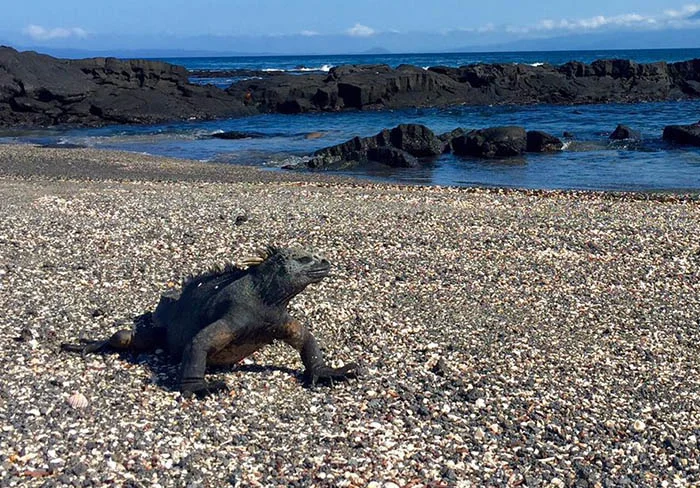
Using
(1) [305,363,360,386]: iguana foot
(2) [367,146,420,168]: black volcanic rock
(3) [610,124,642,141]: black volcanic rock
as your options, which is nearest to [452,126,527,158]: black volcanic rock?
(2) [367,146,420,168]: black volcanic rock

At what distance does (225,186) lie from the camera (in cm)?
2105

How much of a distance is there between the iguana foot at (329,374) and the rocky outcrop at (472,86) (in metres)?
52.1

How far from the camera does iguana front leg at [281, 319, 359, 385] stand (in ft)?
24.5

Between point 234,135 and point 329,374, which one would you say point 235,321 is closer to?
point 329,374

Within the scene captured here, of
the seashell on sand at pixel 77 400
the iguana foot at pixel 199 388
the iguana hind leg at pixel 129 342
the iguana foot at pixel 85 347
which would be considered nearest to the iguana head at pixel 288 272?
the iguana foot at pixel 199 388

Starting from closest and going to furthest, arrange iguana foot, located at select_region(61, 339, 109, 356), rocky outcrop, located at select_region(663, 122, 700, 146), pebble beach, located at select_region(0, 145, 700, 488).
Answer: pebble beach, located at select_region(0, 145, 700, 488) < iguana foot, located at select_region(61, 339, 109, 356) < rocky outcrop, located at select_region(663, 122, 700, 146)

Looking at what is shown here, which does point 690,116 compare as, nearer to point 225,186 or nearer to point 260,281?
point 225,186

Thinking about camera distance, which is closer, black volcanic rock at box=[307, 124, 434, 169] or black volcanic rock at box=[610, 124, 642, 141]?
black volcanic rock at box=[307, 124, 434, 169]

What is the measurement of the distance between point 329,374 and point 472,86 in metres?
61.8

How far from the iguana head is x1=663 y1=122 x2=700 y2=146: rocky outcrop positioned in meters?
31.2

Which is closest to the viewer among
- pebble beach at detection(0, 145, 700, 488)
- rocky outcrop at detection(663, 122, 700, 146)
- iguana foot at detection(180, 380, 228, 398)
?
pebble beach at detection(0, 145, 700, 488)

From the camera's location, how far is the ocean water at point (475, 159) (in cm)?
2659

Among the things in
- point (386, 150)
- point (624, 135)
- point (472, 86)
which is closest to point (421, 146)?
point (386, 150)

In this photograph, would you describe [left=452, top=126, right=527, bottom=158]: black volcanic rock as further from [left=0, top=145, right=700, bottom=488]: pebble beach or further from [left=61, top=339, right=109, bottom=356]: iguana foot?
[left=61, top=339, right=109, bottom=356]: iguana foot
